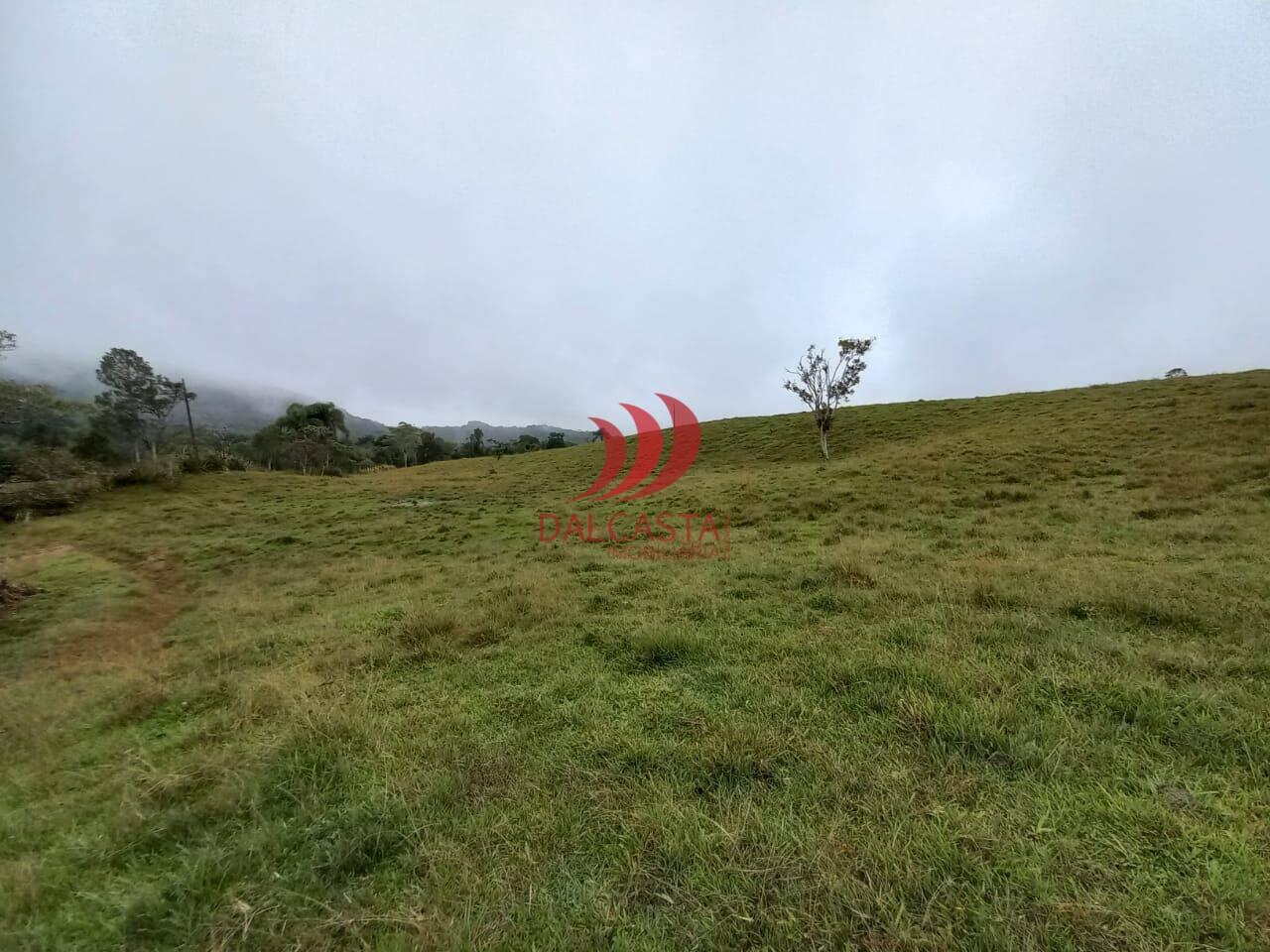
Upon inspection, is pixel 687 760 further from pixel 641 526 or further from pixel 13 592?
pixel 13 592

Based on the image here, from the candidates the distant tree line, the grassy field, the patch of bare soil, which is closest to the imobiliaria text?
the grassy field

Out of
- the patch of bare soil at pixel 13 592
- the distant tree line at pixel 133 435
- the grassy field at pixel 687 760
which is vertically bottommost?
the patch of bare soil at pixel 13 592

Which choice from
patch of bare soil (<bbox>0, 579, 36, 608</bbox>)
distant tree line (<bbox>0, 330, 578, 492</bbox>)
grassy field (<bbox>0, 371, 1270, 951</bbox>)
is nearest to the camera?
grassy field (<bbox>0, 371, 1270, 951</bbox>)

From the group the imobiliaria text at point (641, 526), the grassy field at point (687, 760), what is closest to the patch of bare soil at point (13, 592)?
the grassy field at point (687, 760)

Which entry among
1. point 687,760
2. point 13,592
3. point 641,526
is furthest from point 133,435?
point 687,760

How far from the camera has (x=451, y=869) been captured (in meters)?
2.40

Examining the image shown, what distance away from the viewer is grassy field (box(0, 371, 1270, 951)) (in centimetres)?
212

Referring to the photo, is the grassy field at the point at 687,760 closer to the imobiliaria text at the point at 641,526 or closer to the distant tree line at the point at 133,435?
the imobiliaria text at the point at 641,526

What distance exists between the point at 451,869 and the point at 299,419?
74669 mm

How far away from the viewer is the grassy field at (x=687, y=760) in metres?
2.12

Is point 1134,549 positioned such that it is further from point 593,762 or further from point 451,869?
point 451,869

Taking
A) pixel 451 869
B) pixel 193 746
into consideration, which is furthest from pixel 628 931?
pixel 193 746

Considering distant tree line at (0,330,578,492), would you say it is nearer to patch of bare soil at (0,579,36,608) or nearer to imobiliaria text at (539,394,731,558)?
patch of bare soil at (0,579,36,608)

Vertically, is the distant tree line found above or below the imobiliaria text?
above
